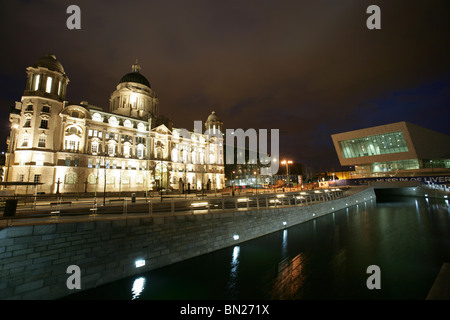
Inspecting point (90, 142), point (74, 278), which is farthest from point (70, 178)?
point (74, 278)

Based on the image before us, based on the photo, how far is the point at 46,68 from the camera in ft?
153

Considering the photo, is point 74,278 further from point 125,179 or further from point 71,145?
point 125,179

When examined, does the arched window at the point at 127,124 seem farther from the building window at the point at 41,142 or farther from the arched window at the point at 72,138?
the building window at the point at 41,142

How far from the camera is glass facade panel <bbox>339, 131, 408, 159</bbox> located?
77.5 meters

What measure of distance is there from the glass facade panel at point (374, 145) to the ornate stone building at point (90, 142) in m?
66.2

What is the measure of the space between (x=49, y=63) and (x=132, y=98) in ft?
80.2

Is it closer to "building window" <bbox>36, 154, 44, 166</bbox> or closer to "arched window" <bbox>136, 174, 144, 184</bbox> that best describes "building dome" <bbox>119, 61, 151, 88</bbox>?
"arched window" <bbox>136, 174, 144, 184</bbox>

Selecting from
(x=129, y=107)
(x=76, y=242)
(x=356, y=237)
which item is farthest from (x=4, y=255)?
(x=129, y=107)

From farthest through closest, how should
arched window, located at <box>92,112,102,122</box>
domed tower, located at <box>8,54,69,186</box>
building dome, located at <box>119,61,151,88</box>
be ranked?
building dome, located at <box>119,61,151,88</box>
arched window, located at <box>92,112,102,122</box>
domed tower, located at <box>8,54,69,186</box>

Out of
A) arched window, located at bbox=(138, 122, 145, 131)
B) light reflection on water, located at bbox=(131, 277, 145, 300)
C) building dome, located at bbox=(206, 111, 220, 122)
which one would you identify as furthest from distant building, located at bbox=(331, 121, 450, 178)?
light reflection on water, located at bbox=(131, 277, 145, 300)

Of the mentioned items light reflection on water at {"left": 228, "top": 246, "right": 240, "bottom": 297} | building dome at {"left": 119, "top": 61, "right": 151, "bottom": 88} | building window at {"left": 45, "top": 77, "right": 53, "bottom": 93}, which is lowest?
light reflection on water at {"left": 228, "top": 246, "right": 240, "bottom": 297}

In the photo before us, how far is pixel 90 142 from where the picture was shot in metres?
50.9

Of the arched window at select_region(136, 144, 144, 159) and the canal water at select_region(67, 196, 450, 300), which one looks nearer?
the canal water at select_region(67, 196, 450, 300)

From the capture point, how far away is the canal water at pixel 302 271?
11.4 m
